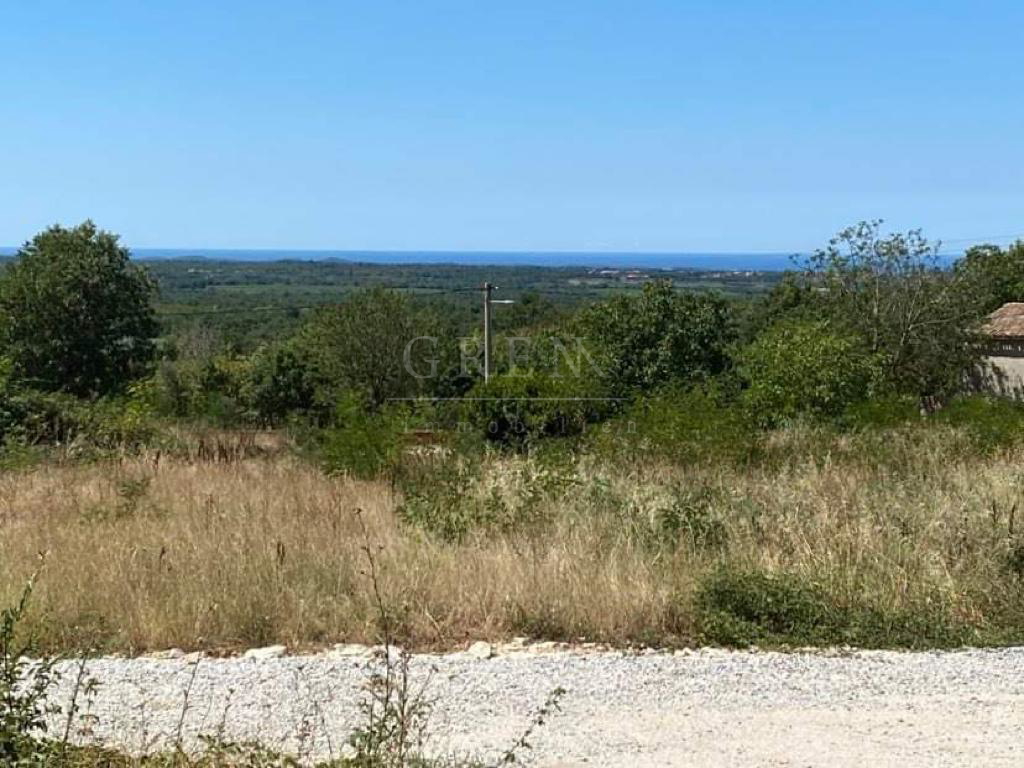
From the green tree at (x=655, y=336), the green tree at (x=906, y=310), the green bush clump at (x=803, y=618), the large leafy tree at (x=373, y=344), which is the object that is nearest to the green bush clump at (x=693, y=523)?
the green bush clump at (x=803, y=618)

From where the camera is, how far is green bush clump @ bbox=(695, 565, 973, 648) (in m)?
5.00

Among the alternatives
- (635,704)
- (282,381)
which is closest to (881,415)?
(635,704)

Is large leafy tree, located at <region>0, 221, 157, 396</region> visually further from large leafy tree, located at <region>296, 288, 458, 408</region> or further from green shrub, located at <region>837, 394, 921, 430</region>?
green shrub, located at <region>837, 394, 921, 430</region>

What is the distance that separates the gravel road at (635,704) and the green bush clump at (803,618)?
17 cm

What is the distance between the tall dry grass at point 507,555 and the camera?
5.12m

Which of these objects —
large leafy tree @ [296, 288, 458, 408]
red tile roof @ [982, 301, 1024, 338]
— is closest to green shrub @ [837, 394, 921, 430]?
red tile roof @ [982, 301, 1024, 338]

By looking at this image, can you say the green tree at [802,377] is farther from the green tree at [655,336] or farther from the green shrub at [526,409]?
the green tree at [655,336]

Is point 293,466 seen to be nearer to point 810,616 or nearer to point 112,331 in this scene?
point 810,616

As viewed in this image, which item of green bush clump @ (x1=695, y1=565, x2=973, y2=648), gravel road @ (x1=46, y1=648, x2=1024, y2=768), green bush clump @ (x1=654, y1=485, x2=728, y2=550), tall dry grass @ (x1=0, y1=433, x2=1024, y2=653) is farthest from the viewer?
green bush clump @ (x1=654, y1=485, x2=728, y2=550)

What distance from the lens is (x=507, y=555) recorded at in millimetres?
5793

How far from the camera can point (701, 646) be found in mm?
4965

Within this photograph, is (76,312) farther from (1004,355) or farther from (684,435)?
(684,435)

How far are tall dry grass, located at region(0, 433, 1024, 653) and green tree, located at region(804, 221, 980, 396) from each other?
2431cm

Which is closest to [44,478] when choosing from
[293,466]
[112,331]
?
[293,466]
